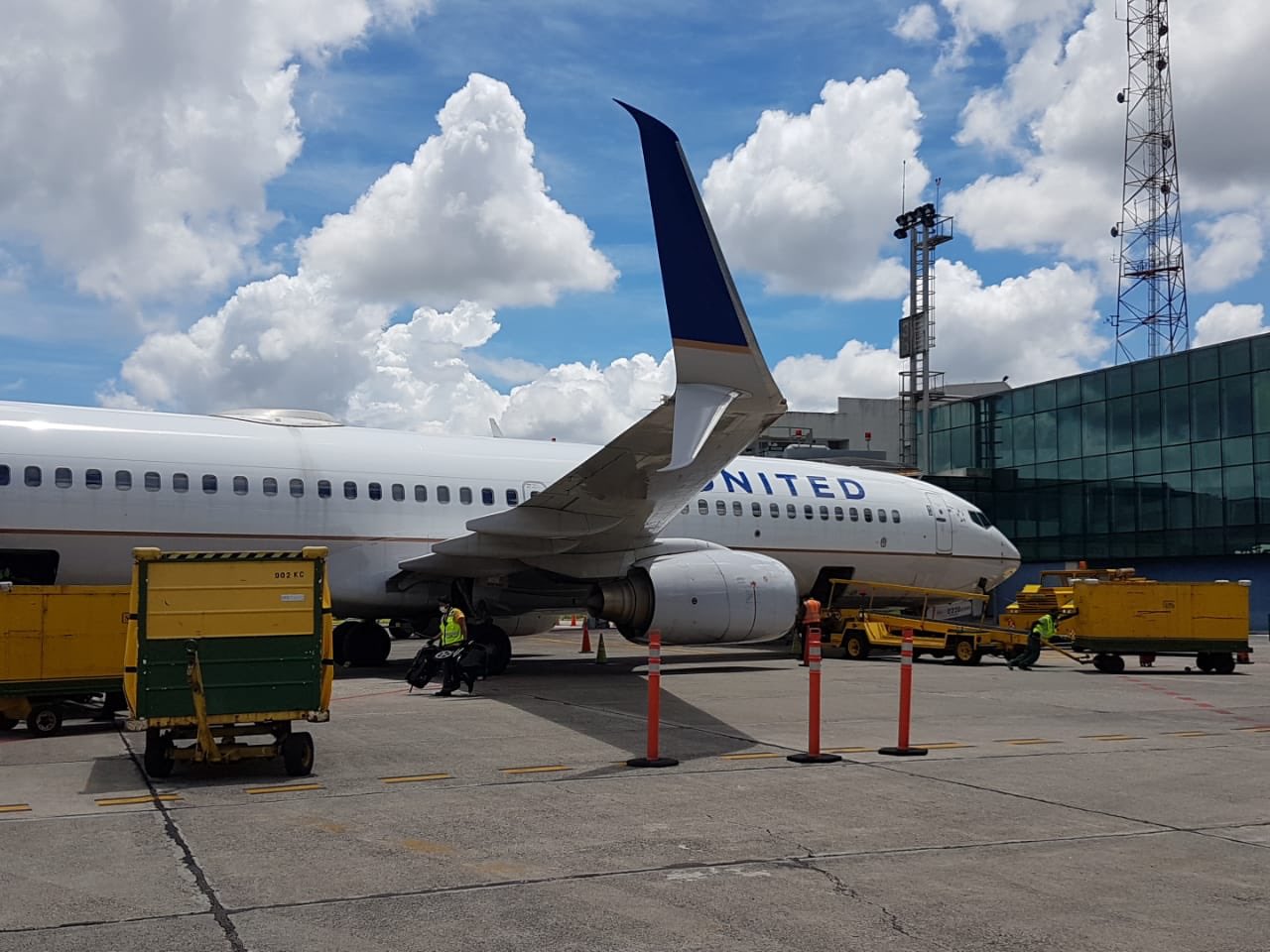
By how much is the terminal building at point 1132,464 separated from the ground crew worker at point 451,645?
70.7 feet

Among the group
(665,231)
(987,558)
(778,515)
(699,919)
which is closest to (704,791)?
(699,919)

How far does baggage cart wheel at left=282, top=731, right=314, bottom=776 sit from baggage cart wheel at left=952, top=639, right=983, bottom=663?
590 inches

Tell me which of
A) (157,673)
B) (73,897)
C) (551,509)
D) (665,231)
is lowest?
(73,897)

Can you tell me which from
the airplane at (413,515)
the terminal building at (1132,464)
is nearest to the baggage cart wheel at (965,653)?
the airplane at (413,515)

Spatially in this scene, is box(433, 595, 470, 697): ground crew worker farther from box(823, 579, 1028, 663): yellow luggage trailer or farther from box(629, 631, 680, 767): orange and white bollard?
box(823, 579, 1028, 663): yellow luggage trailer

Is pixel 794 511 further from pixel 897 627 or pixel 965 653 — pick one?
pixel 965 653

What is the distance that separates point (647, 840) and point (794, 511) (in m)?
15.1

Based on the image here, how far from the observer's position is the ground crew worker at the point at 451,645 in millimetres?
14391

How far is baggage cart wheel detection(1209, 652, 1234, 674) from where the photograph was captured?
1998 cm

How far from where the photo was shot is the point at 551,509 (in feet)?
52.7

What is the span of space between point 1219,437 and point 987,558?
18.0 m

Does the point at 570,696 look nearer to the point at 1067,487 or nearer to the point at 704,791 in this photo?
the point at 704,791

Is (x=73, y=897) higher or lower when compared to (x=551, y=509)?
lower

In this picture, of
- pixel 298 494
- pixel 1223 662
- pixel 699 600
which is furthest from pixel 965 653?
pixel 298 494
